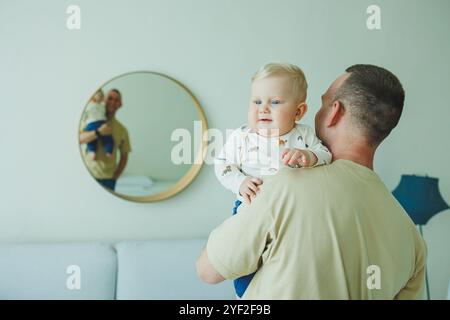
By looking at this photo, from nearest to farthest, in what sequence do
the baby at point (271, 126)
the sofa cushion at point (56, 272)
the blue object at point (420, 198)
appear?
the baby at point (271, 126) < the sofa cushion at point (56, 272) < the blue object at point (420, 198)

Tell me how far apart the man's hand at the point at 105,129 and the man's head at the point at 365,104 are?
5.43 feet

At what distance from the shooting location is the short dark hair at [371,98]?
1075mm

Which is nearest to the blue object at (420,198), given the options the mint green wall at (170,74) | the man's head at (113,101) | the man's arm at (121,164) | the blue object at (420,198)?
the blue object at (420,198)

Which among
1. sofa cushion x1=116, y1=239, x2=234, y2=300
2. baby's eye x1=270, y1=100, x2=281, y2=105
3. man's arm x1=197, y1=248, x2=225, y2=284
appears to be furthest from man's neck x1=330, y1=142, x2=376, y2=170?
sofa cushion x1=116, y1=239, x2=234, y2=300

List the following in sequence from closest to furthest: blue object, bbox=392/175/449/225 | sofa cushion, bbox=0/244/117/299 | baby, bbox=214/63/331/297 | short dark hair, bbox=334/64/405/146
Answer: short dark hair, bbox=334/64/405/146
baby, bbox=214/63/331/297
sofa cushion, bbox=0/244/117/299
blue object, bbox=392/175/449/225

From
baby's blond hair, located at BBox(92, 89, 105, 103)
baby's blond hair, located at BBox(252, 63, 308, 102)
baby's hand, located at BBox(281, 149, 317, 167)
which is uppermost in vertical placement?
baby's blond hair, located at BBox(252, 63, 308, 102)

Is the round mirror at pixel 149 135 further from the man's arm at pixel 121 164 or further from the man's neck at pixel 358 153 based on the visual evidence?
the man's neck at pixel 358 153

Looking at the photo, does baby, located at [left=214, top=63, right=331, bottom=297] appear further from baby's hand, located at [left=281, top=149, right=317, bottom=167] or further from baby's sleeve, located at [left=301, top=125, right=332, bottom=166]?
baby's hand, located at [left=281, top=149, right=317, bottom=167]

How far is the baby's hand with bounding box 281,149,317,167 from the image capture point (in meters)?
1.05

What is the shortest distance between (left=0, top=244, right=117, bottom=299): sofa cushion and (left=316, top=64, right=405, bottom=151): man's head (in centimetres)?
161

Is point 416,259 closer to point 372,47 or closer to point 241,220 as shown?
point 241,220

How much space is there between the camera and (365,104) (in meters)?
1.08

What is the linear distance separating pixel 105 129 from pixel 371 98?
175 cm
